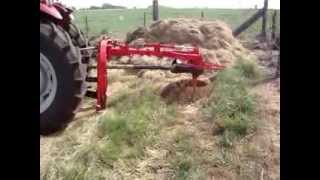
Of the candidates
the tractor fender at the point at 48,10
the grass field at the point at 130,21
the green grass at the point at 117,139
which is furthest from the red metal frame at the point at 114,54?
the grass field at the point at 130,21

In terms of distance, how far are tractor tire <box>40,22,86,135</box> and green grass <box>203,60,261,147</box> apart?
1375 mm

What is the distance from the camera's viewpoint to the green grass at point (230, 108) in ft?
16.9

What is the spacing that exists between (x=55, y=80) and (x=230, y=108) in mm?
2002

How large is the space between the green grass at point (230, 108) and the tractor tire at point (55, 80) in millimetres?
1375

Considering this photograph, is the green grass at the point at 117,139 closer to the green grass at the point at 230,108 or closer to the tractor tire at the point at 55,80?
the tractor tire at the point at 55,80

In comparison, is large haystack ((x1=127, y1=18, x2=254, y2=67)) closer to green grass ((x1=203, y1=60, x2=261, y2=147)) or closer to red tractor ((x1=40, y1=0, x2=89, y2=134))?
green grass ((x1=203, y1=60, x2=261, y2=147))

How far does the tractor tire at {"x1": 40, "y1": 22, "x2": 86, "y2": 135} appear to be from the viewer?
4582 millimetres

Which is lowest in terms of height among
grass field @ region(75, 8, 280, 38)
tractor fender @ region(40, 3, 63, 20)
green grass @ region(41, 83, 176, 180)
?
green grass @ region(41, 83, 176, 180)

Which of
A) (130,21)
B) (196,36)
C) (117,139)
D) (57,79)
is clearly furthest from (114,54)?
(130,21)

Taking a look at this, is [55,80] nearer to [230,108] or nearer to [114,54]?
[114,54]

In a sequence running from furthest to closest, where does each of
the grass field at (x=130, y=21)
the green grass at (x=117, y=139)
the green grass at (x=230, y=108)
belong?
the grass field at (x=130, y=21)
the green grass at (x=230, y=108)
the green grass at (x=117, y=139)

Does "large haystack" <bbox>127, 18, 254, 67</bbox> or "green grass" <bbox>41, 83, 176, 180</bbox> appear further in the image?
"large haystack" <bbox>127, 18, 254, 67</bbox>

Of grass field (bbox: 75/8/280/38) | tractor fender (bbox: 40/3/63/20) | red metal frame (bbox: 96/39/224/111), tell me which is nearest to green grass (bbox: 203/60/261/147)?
red metal frame (bbox: 96/39/224/111)
